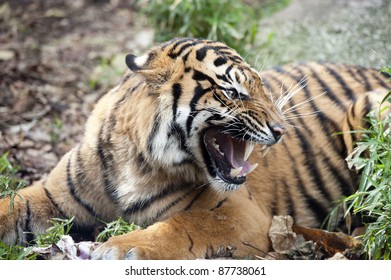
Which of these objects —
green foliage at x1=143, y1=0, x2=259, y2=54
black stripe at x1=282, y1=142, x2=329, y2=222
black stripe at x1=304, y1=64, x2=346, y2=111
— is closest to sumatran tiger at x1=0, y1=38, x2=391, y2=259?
black stripe at x1=282, y1=142, x2=329, y2=222

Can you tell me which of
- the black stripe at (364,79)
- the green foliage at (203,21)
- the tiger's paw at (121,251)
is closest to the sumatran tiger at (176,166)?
the tiger's paw at (121,251)

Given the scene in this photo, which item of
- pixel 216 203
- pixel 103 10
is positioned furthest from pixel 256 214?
pixel 103 10

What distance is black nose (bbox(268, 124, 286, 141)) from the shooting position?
10.7 feet

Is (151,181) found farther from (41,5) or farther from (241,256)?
(41,5)

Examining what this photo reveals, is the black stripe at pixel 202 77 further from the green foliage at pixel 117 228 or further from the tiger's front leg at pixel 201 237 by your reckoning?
the green foliage at pixel 117 228

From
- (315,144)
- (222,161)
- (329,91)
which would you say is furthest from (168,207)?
(329,91)

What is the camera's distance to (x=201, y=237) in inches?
131

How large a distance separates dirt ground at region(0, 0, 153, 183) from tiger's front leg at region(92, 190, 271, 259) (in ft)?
5.11

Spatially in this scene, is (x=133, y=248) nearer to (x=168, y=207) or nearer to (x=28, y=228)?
(x=168, y=207)

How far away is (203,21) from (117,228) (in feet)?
9.90

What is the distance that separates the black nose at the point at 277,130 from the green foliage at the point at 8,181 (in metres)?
1.32

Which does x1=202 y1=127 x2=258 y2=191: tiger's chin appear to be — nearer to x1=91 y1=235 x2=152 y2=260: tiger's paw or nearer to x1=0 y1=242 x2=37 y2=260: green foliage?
x1=91 y1=235 x2=152 y2=260: tiger's paw

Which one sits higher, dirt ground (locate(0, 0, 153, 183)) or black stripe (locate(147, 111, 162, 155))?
black stripe (locate(147, 111, 162, 155))

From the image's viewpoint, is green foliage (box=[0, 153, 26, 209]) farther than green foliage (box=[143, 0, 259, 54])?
No
